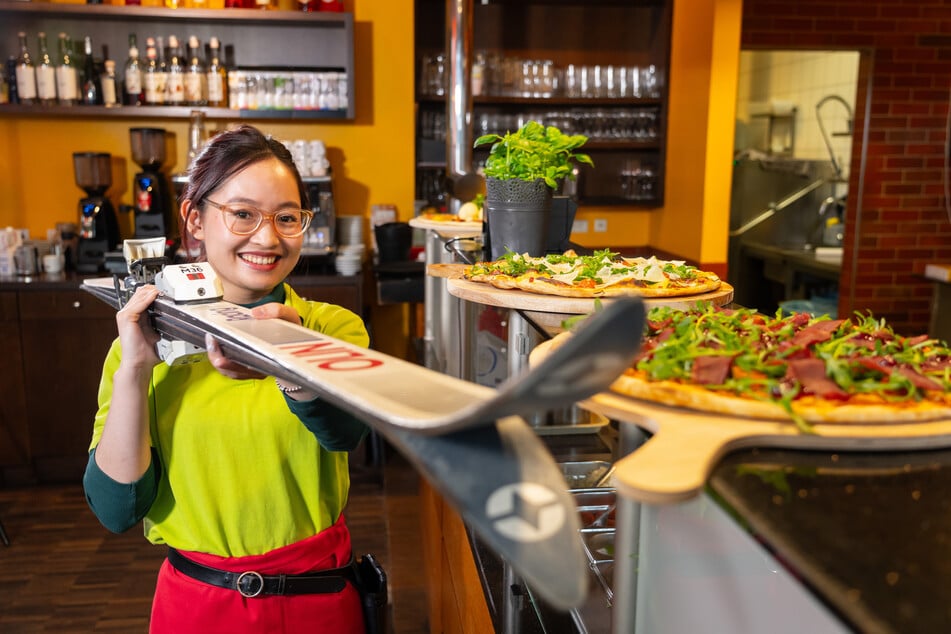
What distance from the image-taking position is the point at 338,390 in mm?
672

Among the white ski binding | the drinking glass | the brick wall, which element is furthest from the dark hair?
the brick wall

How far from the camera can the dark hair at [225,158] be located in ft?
4.90

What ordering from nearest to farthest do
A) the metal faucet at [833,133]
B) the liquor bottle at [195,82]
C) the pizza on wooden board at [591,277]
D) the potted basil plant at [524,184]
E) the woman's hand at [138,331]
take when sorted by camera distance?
the woman's hand at [138,331] < the pizza on wooden board at [591,277] < the potted basil plant at [524,184] < the liquor bottle at [195,82] < the metal faucet at [833,133]

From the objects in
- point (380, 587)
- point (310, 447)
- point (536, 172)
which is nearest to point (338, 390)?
point (310, 447)

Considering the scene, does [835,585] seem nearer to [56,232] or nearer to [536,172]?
[536,172]

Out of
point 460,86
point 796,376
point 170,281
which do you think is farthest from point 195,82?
point 796,376

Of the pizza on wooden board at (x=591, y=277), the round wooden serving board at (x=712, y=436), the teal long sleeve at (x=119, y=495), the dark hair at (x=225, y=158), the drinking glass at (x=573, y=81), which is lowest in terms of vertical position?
the teal long sleeve at (x=119, y=495)

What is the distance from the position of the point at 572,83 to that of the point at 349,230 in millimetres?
1707

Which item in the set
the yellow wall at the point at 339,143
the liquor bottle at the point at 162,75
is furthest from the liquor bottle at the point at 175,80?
the yellow wall at the point at 339,143

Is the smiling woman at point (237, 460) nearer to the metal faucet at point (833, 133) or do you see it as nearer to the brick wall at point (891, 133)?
the brick wall at point (891, 133)

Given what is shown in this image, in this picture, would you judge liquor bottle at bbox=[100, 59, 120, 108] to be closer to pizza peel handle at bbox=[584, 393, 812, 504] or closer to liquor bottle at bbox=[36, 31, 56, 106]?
liquor bottle at bbox=[36, 31, 56, 106]

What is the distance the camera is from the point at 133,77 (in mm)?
4562

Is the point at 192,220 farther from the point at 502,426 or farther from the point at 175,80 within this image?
the point at 175,80

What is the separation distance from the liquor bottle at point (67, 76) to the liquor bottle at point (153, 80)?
1.14 ft
